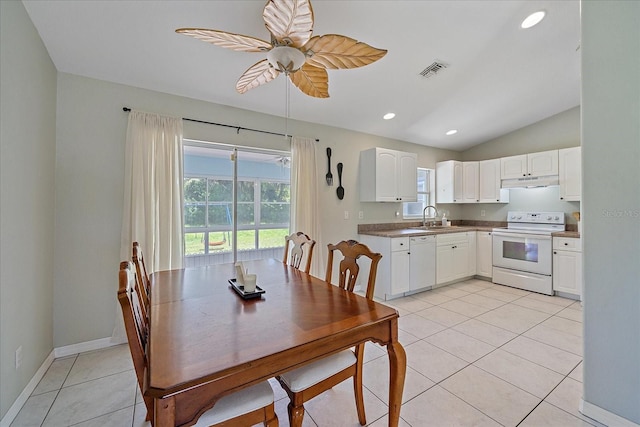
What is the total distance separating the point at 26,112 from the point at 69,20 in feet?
2.41

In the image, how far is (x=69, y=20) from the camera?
1.91 meters

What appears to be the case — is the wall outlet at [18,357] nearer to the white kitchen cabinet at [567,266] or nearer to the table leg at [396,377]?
the table leg at [396,377]

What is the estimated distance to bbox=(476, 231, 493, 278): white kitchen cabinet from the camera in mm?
4539

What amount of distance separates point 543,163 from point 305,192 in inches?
148

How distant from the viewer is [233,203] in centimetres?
321

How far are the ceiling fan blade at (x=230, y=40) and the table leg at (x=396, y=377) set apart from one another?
69.4 inches

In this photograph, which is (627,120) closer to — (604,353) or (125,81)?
(604,353)

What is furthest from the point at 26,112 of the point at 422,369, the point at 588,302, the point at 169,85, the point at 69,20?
the point at 588,302

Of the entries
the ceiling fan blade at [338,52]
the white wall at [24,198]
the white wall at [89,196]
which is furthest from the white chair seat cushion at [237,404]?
the white wall at [89,196]

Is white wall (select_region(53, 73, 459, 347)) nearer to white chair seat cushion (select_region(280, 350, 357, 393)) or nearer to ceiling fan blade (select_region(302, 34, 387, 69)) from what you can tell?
ceiling fan blade (select_region(302, 34, 387, 69))

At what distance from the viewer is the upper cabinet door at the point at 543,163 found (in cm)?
405

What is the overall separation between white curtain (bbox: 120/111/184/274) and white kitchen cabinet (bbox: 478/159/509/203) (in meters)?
4.97

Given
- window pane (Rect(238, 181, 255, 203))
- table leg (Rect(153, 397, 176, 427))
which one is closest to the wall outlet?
table leg (Rect(153, 397, 176, 427))

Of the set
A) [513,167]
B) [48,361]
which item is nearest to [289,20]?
[48,361]
